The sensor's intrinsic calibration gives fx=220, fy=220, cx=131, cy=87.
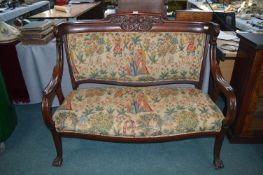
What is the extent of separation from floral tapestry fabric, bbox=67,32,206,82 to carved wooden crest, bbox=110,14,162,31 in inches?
2.0

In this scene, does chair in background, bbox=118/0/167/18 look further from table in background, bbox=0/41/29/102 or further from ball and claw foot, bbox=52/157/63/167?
ball and claw foot, bbox=52/157/63/167

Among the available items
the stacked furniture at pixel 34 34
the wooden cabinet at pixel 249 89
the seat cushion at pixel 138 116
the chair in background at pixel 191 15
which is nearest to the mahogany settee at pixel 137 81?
the seat cushion at pixel 138 116

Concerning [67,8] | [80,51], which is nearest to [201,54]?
[80,51]

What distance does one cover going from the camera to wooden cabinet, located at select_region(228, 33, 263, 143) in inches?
57.7

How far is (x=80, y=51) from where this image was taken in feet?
5.34

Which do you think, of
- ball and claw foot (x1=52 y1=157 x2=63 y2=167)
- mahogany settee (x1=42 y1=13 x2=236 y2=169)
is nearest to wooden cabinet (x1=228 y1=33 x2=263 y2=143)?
mahogany settee (x1=42 y1=13 x2=236 y2=169)

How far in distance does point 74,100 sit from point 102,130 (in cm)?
33

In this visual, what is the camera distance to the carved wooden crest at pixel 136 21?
5.18 feet

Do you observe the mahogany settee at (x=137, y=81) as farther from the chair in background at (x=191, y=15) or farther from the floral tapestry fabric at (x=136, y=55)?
the chair in background at (x=191, y=15)

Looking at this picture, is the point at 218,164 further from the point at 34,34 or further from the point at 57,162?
the point at 34,34

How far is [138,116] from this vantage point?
4.61 ft

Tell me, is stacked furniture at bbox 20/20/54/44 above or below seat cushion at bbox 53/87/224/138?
above

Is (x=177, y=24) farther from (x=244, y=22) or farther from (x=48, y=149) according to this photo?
(x=244, y=22)

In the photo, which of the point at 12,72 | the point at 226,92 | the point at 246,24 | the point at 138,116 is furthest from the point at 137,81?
the point at 246,24
